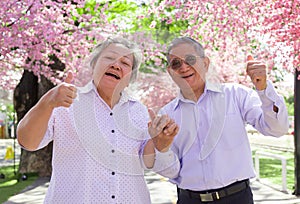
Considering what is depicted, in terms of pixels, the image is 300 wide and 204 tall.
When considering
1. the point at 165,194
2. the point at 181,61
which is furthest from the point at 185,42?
the point at 165,194

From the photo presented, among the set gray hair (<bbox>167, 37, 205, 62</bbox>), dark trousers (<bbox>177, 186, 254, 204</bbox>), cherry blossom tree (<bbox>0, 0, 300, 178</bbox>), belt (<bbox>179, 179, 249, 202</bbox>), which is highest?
cherry blossom tree (<bbox>0, 0, 300, 178</bbox>)

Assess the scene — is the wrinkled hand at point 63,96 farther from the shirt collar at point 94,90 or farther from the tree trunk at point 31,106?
the tree trunk at point 31,106

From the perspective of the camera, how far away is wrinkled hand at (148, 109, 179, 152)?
2.65 meters

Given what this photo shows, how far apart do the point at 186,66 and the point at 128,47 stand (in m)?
0.35

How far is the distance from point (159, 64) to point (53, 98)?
2.05ft

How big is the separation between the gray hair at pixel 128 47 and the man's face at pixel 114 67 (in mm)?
19

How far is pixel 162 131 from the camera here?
8.84 ft

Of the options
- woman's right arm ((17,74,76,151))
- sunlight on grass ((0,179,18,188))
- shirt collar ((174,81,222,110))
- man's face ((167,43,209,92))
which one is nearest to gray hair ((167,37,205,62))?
man's face ((167,43,209,92))

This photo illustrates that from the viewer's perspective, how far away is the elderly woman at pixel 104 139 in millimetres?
2807

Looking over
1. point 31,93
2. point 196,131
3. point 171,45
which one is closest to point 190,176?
point 196,131

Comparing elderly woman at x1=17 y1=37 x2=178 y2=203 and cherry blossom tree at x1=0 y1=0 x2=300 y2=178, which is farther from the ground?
cherry blossom tree at x1=0 y1=0 x2=300 y2=178

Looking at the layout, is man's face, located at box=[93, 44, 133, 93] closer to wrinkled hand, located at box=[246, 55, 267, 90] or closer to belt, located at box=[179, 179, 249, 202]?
wrinkled hand, located at box=[246, 55, 267, 90]

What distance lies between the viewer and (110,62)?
2.79 m

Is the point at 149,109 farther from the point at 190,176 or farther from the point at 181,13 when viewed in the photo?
the point at 181,13
